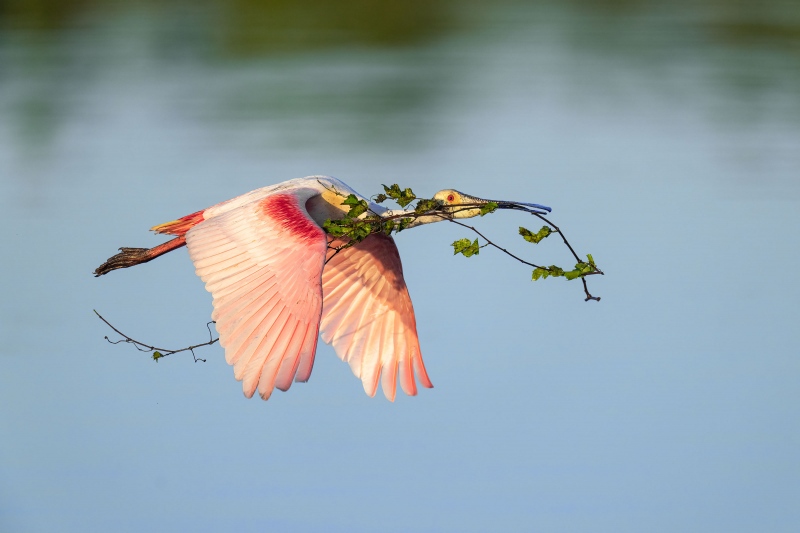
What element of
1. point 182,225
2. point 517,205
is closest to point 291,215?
point 182,225

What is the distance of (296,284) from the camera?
6043mm

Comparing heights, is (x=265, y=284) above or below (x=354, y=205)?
below

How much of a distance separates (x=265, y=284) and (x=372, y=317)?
5.03ft

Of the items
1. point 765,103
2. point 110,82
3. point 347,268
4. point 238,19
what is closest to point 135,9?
point 238,19

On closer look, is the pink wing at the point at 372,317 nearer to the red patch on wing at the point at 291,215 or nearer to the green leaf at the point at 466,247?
the red patch on wing at the point at 291,215

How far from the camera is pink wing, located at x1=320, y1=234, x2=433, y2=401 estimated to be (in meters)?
7.34

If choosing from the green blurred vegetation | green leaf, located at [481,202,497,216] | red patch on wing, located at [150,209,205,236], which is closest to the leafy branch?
green leaf, located at [481,202,497,216]

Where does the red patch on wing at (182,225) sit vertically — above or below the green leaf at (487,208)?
above

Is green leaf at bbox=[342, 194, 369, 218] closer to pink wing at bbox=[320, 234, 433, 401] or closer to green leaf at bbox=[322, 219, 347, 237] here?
green leaf at bbox=[322, 219, 347, 237]

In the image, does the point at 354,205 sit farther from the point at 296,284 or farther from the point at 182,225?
the point at 182,225

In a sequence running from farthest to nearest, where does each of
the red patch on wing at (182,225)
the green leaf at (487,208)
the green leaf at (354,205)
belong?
the red patch on wing at (182,225), the green leaf at (487,208), the green leaf at (354,205)

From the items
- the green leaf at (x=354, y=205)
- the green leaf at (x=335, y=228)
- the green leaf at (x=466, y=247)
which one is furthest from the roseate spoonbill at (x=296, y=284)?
the green leaf at (x=466, y=247)

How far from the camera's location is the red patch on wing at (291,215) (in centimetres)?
633

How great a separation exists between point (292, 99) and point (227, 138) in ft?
6.30
